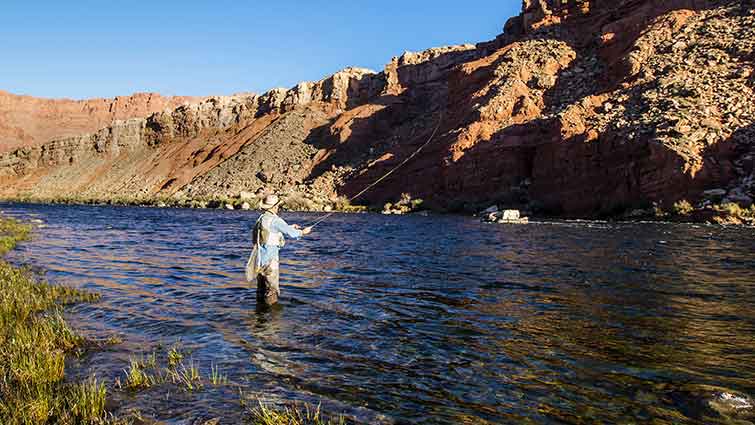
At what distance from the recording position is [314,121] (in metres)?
77.9

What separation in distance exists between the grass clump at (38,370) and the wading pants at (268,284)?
2.72 m

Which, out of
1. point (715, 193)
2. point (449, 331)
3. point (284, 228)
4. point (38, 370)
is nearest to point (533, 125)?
point (715, 193)

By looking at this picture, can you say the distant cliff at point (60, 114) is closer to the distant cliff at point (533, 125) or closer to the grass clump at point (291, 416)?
the distant cliff at point (533, 125)

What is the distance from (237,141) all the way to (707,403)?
272 feet

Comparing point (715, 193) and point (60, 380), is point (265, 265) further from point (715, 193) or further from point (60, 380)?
point (715, 193)

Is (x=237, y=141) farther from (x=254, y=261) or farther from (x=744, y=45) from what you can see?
(x=254, y=261)

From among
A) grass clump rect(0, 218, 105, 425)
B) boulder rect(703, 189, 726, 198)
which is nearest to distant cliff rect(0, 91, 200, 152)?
boulder rect(703, 189, 726, 198)

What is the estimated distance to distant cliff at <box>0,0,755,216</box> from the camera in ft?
93.5

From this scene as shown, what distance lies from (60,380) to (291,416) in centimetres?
252

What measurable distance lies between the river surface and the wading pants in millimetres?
292

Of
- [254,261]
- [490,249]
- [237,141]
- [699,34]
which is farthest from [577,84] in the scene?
[237,141]

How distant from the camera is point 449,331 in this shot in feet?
22.5

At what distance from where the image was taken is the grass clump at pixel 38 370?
4094 mm

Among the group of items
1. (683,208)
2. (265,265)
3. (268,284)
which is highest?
(683,208)
